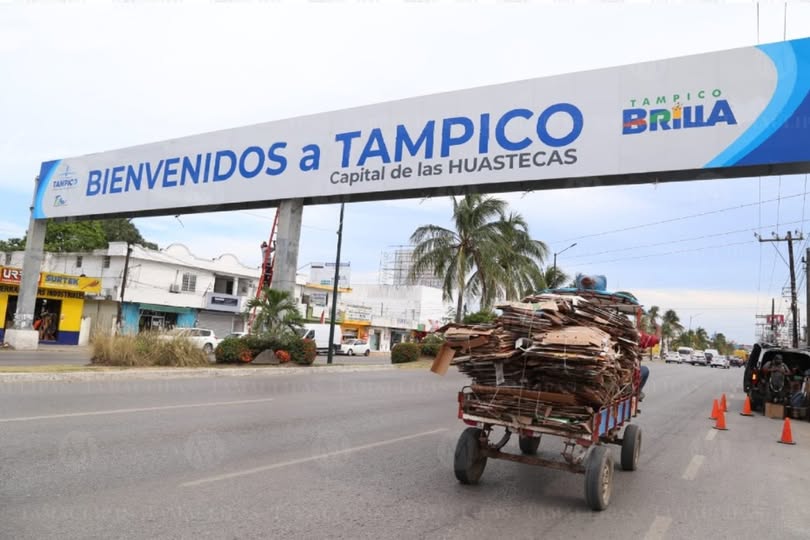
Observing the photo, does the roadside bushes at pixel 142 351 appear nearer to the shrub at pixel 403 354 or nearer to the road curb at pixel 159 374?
the road curb at pixel 159 374

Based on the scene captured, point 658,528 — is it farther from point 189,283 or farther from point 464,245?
point 189,283

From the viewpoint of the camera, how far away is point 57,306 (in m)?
38.2

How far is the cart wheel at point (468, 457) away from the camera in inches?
246

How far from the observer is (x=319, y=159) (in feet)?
69.2

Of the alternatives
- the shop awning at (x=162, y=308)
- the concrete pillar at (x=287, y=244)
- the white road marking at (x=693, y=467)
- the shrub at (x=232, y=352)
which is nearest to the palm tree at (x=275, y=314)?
the concrete pillar at (x=287, y=244)

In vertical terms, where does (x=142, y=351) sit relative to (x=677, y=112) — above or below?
below

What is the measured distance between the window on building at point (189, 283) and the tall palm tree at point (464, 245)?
72.3ft

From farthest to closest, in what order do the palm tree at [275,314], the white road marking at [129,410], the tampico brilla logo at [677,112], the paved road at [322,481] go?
the palm tree at [275,314] → the tampico brilla logo at [677,112] → the white road marking at [129,410] → the paved road at [322,481]

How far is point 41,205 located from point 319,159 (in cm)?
1604

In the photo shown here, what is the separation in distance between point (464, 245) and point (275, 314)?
41.5ft

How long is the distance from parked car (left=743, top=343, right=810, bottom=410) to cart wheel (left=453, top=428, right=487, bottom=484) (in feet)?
42.3

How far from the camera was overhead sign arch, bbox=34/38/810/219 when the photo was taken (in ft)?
48.7

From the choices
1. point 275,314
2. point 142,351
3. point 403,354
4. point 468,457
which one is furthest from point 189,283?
point 468,457

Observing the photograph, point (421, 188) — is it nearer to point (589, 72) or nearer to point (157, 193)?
point (589, 72)
